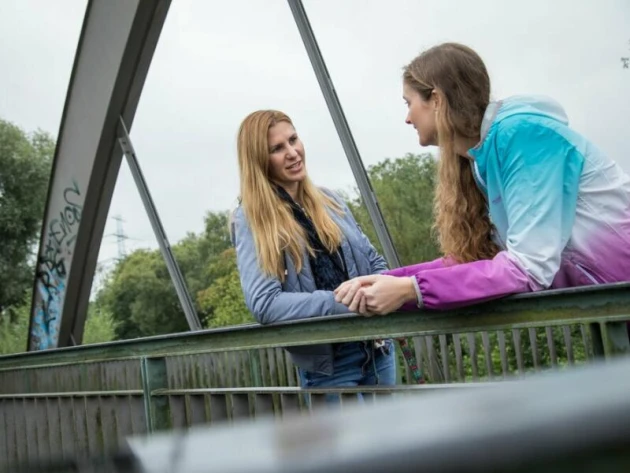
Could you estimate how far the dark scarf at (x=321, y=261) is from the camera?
2.87 meters

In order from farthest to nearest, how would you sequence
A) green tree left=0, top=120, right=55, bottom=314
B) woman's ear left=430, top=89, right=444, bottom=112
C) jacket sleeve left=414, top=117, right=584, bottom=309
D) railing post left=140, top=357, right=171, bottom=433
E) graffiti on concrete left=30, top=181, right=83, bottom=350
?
green tree left=0, top=120, right=55, bottom=314, graffiti on concrete left=30, top=181, right=83, bottom=350, railing post left=140, top=357, right=171, bottom=433, woman's ear left=430, top=89, right=444, bottom=112, jacket sleeve left=414, top=117, right=584, bottom=309

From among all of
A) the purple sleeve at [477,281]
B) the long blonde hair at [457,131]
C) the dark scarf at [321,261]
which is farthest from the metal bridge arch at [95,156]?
the purple sleeve at [477,281]

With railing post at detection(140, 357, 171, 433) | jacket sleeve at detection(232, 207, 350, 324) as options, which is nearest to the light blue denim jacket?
jacket sleeve at detection(232, 207, 350, 324)

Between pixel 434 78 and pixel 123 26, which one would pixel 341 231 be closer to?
pixel 434 78

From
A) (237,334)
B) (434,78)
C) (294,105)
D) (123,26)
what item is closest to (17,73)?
(123,26)

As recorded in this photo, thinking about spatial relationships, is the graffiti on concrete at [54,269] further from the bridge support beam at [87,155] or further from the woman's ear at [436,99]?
the woman's ear at [436,99]

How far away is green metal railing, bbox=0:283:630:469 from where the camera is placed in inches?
83.8

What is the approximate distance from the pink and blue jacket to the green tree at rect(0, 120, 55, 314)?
8.49 metres

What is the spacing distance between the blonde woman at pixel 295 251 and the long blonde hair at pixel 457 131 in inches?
21.0

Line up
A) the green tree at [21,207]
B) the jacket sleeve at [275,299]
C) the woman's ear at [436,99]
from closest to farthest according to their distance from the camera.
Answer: the woman's ear at [436,99] → the jacket sleeve at [275,299] → the green tree at [21,207]

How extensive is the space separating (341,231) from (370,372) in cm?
48

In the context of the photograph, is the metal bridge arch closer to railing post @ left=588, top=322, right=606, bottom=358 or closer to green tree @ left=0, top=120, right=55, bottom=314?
green tree @ left=0, top=120, right=55, bottom=314

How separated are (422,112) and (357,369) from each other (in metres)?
0.88

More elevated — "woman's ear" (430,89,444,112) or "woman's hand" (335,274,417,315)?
"woman's ear" (430,89,444,112)
